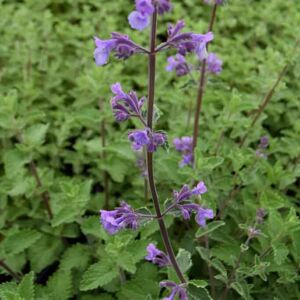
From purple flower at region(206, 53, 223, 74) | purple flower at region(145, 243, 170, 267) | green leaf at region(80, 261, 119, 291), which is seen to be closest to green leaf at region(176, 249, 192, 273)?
purple flower at region(145, 243, 170, 267)

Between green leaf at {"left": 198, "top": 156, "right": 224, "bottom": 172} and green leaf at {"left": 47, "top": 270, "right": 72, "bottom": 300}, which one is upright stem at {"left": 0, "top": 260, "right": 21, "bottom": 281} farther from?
green leaf at {"left": 198, "top": 156, "right": 224, "bottom": 172}

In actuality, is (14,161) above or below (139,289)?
above

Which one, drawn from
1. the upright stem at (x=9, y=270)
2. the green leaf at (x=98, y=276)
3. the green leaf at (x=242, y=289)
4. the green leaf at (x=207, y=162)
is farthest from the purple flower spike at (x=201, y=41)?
the upright stem at (x=9, y=270)

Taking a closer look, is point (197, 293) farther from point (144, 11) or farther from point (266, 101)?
point (266, 101)

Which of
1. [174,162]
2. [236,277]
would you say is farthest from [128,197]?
[236,277]

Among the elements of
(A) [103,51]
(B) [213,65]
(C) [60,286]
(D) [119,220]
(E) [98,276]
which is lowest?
(C) [60,286]

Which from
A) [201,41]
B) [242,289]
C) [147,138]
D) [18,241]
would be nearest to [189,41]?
[201,41]

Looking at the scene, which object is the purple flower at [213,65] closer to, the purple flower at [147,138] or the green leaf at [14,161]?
the green leaf at [14,161]
